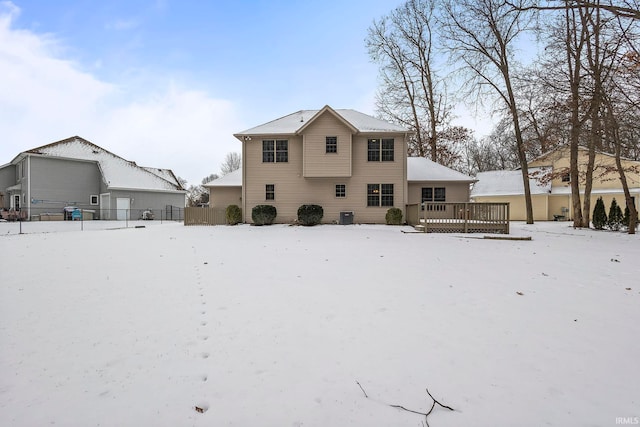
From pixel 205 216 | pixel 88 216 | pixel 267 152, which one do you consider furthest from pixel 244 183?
pixel 88 216

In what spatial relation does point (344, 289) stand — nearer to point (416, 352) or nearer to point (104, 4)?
point (416, 352)

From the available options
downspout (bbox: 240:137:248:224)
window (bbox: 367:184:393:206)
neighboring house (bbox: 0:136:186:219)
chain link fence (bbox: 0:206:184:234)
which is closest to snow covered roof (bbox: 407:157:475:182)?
window (bbox: 367:184:393:206)

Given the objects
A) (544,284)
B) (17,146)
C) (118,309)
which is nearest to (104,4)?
(118,309)

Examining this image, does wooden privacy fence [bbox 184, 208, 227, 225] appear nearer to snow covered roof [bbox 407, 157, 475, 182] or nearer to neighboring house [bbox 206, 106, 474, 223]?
neighboring house [bbox 206, 106, 474, 223]

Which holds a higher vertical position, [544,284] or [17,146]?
[17,146]

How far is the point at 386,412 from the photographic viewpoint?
6.84 feet

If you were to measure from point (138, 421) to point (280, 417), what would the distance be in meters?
0.93

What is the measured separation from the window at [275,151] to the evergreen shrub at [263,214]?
309 cm

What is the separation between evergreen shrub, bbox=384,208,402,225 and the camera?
17.8 meters

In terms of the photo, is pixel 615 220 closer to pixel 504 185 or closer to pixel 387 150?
pixel 387 150

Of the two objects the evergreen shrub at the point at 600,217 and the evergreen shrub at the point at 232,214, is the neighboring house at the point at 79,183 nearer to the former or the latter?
the evergreen shrub at the point at 232,214

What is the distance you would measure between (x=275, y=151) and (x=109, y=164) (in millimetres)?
20342

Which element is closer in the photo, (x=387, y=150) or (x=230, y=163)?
(x=387, y=150)

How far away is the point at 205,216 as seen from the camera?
63.5ft
